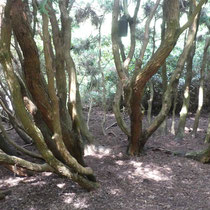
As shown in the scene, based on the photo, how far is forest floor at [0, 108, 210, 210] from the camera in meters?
3.85

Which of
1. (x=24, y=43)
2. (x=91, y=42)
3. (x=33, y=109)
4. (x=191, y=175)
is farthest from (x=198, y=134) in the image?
(x=24, y=43)

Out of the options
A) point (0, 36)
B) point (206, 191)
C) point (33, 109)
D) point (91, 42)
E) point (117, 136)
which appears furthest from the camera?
point (91, 42)

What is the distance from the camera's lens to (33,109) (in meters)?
3.86

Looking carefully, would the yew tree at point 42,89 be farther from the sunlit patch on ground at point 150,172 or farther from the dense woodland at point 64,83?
the sunlit patch on ground at point 150,172

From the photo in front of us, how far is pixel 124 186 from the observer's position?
4.51m

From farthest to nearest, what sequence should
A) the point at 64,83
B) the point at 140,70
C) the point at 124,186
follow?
the point at 64,83 → the point at 140,70 → the point at 124,186

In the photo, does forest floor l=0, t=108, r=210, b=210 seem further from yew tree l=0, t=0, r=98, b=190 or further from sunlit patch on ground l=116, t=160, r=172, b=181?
yew tree l=0, t=0, r=98, b=190

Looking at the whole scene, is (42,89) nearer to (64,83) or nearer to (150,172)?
(64,83)

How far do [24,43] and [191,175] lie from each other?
13.6 ft

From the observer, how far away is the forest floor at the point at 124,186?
3.85 metres

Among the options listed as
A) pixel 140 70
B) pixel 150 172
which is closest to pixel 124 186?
pixel 150 172

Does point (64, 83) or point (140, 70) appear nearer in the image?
point (140, 70)

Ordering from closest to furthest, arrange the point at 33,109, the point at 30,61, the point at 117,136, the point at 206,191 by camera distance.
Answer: the point at 30,61, the point at 33,109, the point at 206,191, the point at 117,136

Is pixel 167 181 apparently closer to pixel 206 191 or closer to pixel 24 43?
pixel 206 191
